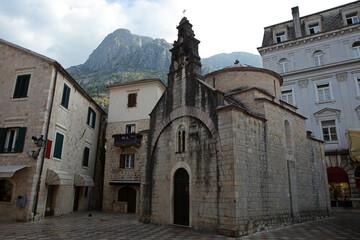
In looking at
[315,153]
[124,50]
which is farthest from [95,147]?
[124,50]

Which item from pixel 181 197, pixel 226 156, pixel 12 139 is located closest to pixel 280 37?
pixel 226 156

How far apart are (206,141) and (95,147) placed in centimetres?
1512

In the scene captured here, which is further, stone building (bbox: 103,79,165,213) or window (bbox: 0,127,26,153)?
stone building (bbox: 103,79,165,213)

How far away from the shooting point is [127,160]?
72.5ft

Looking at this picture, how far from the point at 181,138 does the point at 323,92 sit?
1910 centimetres

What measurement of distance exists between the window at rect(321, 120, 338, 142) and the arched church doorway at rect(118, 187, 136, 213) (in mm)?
19024

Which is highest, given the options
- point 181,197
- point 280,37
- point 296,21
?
point 296,21

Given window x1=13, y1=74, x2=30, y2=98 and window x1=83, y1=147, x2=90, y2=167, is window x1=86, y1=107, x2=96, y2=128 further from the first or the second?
window x1=13, y1=74, x2=30, y2=98

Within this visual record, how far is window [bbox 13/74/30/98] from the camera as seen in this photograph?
54.4 ft

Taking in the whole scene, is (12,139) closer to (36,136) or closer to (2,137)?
(2,137)

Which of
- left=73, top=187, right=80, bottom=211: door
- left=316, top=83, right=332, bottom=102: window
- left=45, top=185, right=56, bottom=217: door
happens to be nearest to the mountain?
left=73, top=187, right=80, bottom=211: door

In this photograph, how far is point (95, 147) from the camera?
23.9 meters

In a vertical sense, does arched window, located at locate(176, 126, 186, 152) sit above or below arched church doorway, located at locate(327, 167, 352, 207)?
above

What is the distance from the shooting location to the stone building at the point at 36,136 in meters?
14.6
